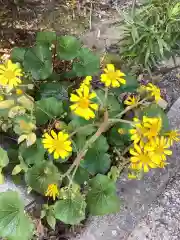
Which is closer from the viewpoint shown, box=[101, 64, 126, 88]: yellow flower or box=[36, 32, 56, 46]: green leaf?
box=[101, 64, 126, 88]: yellow flower

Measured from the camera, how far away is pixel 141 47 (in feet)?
7.39

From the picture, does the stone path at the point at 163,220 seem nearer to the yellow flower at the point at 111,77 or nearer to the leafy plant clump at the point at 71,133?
the leafy plant clump at the point at 71,133

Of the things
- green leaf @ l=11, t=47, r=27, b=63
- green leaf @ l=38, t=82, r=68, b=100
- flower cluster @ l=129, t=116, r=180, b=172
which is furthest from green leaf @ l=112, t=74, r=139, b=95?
green leaf @ l=11, t=47, r=27, b=63

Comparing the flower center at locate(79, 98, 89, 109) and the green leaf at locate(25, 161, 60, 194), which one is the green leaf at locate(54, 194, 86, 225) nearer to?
the green leaf at locate(25, 161, 60, 194)

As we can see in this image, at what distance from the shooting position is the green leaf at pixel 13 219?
5.86ft

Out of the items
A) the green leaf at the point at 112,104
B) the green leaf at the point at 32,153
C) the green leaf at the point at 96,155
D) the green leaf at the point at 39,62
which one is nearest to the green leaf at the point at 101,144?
the green leaf at the point at 96,155

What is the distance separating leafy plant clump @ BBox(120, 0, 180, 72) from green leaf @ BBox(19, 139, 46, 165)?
2.17 feet

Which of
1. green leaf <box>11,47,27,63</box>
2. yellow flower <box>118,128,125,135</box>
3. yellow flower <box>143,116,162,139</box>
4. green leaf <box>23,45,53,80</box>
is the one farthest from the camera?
green leaf <box>11,47,27,63</box>

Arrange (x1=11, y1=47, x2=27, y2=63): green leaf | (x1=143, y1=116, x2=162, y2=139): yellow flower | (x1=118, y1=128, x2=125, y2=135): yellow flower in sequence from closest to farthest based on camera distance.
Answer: (x1=143, y1=116, x2=162, y2=139): yellow flower
(x1=118, y1=128, x2=125, y2=135): yellow flower
(x1=11, y1=47, x2=27, y2=63): green leaf

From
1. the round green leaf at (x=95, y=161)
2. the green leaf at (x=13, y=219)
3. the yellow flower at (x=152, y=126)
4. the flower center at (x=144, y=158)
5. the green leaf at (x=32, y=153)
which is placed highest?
the yellow flower at (x=152, y=126)

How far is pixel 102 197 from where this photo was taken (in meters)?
1.89

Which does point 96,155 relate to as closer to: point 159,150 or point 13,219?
point 159,150

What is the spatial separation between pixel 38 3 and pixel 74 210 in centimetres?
135

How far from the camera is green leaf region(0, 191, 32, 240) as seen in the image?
1787 mm
